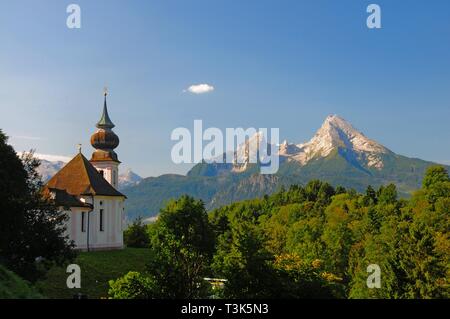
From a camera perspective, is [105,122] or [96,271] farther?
[105,122]

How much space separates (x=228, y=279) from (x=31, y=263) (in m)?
12.7

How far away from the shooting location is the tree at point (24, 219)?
29.9 meters

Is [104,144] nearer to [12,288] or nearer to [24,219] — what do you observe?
[24,219]

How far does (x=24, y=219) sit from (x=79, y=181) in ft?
99.8

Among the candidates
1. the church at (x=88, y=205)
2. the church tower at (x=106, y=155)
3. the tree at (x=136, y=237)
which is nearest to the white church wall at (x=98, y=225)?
the church at (x=88, y=205)

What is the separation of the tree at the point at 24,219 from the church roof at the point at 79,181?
2633cm

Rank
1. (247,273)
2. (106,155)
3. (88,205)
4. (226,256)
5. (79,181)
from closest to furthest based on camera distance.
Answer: (247,273)
(226,256)
(88,205)
(79,181)
(106,155)

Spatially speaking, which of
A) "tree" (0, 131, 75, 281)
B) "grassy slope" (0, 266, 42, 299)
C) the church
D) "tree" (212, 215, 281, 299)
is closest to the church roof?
the church

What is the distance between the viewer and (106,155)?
72.0m

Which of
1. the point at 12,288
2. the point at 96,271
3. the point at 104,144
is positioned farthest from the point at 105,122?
the point at 12,288

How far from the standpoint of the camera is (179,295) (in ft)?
81.9

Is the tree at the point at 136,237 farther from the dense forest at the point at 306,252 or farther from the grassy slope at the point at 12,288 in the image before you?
the grassy slope at the point at 12,288

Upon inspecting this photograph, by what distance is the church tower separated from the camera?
Result: 236 feet
